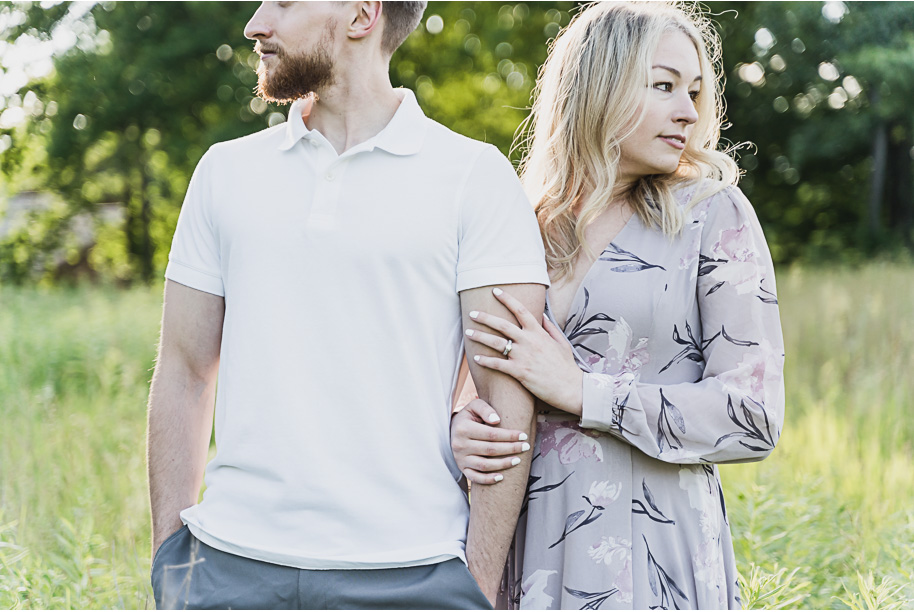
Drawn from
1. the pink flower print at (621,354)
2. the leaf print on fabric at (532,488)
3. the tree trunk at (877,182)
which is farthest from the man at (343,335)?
the tree trunk at (877,182)

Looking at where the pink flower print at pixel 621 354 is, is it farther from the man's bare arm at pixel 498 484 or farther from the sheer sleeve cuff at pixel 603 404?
the man's bare arm at pixel 498 484

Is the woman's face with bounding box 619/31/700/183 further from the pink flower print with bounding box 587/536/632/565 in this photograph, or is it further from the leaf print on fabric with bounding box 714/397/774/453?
the pink flower print with bounding box 587/536/632/565

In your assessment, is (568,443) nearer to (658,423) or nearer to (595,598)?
(658,423)

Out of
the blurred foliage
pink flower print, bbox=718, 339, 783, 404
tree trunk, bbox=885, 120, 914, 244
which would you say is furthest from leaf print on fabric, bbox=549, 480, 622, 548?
tree trunk, bbox=885, 120, 914, 244

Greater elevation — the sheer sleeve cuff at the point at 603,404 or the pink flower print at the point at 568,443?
the sheer sleeve cuff at the point at 603,404

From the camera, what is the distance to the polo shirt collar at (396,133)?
6.22ft

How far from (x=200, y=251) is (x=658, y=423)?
1141 mm

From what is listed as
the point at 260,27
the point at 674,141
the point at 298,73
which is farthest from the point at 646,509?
the point at 260,27

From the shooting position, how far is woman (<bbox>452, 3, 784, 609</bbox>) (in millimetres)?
1864

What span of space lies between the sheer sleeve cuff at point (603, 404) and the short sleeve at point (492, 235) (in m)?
0.27

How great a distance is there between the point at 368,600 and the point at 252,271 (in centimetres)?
75

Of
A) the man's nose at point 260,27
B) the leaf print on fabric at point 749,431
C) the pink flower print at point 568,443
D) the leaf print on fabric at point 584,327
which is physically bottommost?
the pink flower print at point 568,443

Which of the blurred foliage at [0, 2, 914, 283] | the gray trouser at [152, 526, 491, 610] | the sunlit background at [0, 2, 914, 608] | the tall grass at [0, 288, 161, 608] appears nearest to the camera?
the gray trouser at [152, 526, 491, 610]

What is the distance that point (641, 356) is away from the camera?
199cm
